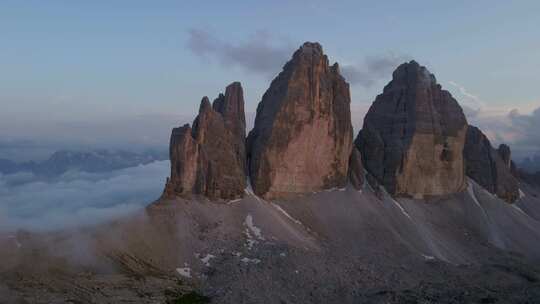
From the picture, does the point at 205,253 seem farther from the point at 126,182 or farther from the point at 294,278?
the point at 126,182

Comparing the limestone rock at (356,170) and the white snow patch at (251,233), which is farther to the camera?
the limestone rock at (356,170)

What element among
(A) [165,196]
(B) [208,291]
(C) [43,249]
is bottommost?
(B) [208,291]

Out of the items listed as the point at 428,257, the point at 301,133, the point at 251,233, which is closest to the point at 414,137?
the point at 301,133

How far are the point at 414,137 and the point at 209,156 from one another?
5529 centimetres

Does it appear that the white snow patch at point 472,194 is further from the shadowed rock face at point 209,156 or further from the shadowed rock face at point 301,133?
the shadowed rock face at point 209,156

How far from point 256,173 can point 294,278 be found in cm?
3503

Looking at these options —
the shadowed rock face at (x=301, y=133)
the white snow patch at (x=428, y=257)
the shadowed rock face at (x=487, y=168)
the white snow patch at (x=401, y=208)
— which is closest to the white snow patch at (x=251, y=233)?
the shadowed rock face at (x=301, y=133)

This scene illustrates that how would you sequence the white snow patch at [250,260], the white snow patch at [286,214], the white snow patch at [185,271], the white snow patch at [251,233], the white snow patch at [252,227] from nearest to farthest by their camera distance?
1. the white snow patch at [185,271]
2. the white snow patch at [250,260]
3. the white snow patch at [251,233]
4. the white snow patch at [252,227]
5. the white snow patch at [286,214]

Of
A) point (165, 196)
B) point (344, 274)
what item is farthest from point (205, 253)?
point (344, 274)

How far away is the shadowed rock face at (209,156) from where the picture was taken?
10581 cm

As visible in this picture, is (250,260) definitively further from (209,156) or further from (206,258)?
(209,156)

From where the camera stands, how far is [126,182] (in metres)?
159

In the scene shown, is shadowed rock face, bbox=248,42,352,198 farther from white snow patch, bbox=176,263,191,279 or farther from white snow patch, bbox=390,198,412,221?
white snow patch, bbox=176,263,191,279

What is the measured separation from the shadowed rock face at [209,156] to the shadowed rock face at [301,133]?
200 inches
